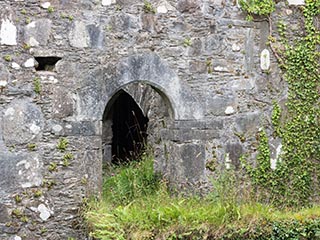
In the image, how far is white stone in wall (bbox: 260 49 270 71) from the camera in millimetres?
7105

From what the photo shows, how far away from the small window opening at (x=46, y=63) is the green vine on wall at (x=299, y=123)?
263cm

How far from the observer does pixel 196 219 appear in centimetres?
572

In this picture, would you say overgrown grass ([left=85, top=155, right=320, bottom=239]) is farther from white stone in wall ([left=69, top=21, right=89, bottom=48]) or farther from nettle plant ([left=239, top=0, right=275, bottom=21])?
nettle plant ([left=239, top=0, right=275, bottom=21])

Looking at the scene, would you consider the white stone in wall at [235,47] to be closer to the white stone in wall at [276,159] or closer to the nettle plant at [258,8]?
the nettle plant at [258,8]

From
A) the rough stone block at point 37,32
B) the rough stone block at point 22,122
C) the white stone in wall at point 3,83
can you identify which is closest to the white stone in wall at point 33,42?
the rough stone block at point 37,32

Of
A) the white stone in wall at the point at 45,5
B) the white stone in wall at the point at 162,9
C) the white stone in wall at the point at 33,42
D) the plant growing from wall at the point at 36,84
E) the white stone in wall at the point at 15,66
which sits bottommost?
the plant growing from wall at the point at 36,84

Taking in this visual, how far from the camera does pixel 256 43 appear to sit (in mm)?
7086

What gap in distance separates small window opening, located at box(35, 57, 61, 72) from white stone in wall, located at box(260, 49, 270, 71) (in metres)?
2.46

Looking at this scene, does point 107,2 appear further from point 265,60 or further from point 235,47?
point 265,60

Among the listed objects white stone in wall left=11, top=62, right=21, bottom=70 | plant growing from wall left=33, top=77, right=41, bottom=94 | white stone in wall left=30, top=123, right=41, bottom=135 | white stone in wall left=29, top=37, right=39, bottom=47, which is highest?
white stone in wall left=29, top=37, right=39, bottom=47

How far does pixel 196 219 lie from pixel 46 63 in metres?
2.32

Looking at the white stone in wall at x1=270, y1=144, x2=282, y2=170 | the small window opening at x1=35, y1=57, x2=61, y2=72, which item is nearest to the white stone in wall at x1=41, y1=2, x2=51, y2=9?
the small window opening at x1=35, y1=57, x2=61, y2=72

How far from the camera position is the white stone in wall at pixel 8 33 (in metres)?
6.09

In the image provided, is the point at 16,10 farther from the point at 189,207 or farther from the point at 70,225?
the point at 189,207
